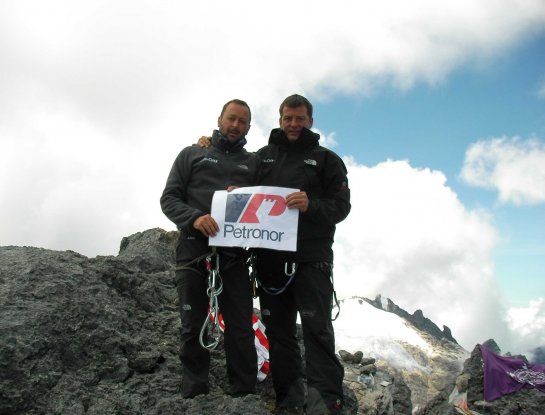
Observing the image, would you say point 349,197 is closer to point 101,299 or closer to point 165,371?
point 165,371

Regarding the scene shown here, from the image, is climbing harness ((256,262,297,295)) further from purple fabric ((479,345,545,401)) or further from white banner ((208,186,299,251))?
purple fabric ((479,345,545,401))

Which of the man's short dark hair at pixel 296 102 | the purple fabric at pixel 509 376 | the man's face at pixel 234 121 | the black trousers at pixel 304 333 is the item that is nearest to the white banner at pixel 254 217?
the black trousers at pixel 304 333

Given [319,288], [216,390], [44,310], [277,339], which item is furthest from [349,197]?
[44,310]

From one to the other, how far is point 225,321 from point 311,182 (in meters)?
2.18

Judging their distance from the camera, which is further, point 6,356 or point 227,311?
point 227,311

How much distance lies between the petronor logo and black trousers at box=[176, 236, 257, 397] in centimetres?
49

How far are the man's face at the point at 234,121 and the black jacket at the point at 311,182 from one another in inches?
16.9

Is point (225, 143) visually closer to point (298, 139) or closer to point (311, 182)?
point (298, 139)

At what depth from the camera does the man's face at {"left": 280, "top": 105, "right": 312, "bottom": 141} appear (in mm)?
6113

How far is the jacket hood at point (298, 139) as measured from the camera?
6.16 m

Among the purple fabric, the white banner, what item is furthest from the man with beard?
the purple fabric

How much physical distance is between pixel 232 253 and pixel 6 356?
2832mm

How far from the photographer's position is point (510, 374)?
40.2 feet

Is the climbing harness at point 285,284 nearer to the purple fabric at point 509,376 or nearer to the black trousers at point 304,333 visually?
the black trousers at point 304,333
